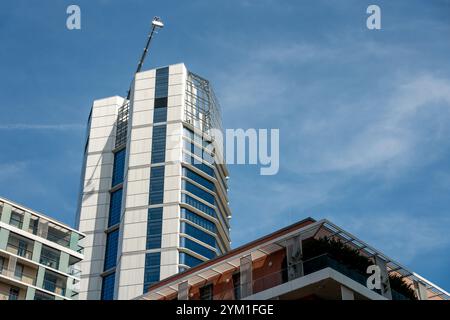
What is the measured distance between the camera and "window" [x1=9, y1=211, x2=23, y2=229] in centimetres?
7108

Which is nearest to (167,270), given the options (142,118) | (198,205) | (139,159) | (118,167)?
(198,205)

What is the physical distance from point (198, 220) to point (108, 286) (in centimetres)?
1773

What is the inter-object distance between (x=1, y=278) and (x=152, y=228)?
1872 inches

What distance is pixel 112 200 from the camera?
127 m

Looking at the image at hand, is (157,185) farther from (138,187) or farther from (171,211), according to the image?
(171,211)

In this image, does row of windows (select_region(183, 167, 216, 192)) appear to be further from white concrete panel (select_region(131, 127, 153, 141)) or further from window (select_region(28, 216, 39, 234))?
window (select_region(28, 216, 39, 234))

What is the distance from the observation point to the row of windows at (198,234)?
11325cm

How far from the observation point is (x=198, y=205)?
11812cm

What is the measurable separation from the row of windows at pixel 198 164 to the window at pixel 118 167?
13328 millimetres

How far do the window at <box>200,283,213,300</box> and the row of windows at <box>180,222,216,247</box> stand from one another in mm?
68198

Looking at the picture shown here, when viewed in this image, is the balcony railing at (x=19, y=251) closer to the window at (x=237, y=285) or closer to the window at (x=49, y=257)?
the window at (x=49, y=257)

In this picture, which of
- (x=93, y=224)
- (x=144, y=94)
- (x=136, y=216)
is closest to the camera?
(x=136, y=216)
